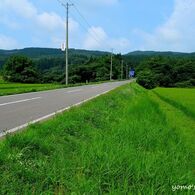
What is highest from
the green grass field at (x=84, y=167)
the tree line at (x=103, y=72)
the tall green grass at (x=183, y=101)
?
the green grass field at (x=84, y=167)

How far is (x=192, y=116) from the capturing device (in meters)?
14.9

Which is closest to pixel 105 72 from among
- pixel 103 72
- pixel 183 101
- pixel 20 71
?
pixel 103 72

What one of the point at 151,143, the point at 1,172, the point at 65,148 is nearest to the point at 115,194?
the point at 1,172

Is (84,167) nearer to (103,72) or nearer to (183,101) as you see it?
(183,101)

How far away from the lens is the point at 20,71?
85.7 metres

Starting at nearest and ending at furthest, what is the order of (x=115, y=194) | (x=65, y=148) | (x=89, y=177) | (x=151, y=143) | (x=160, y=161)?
1. (x=115, y=194)
2. (x=89, y=177)
3. (x=160, y=161)
4. (x=65, y=148)
5. (x=151, y=143)

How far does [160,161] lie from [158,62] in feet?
322

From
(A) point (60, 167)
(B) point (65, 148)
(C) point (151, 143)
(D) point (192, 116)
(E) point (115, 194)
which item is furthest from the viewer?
(D) point (192, 116)

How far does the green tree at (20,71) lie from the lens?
82506 mm

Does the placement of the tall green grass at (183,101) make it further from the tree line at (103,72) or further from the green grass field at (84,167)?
the tree line at (103,72)

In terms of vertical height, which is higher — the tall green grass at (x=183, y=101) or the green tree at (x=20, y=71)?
the tall green grass at (x=183, y=101)

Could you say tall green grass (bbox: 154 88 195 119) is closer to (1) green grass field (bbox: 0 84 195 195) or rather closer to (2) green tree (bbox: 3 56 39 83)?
(1) green grass field (bbox: 0 84 195 195)

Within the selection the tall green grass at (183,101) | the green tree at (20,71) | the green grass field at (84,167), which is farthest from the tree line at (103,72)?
the green grass field at (84,167)

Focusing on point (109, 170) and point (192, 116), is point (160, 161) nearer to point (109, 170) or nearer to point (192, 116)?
point (109, 170)
